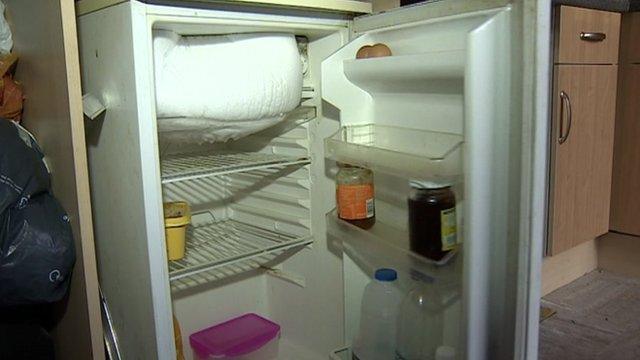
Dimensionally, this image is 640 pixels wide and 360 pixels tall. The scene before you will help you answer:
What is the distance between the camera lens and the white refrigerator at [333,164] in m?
0.92

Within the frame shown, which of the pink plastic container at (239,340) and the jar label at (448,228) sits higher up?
the jar label at (448,228)

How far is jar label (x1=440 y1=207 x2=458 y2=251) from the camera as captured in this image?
40.0 inches

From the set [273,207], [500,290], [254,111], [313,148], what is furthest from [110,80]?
[500,290]

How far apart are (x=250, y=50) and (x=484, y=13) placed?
547 mm

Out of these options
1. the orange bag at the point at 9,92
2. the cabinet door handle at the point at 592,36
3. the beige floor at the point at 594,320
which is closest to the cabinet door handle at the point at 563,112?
the cabinet door handle at the point at 592,36

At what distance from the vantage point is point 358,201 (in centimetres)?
123

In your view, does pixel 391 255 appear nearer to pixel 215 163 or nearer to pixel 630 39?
pixel 215 163

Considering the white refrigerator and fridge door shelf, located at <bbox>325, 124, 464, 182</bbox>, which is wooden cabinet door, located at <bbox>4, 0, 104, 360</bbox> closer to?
the white refrigerator

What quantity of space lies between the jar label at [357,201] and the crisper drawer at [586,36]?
105 cm

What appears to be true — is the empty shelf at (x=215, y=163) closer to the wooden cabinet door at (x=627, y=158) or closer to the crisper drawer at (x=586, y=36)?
the crisper drawer at (x=586, y=36)

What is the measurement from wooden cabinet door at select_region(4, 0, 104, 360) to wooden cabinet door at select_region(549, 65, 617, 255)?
5.05 ft

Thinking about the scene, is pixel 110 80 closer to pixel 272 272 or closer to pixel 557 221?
pixel 272 272

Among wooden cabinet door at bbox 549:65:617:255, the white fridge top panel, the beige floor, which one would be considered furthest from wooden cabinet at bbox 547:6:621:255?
the white fridge top panel

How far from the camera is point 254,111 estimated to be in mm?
1261
